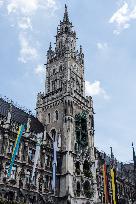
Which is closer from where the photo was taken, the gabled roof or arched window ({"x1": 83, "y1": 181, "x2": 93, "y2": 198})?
the gabled roof

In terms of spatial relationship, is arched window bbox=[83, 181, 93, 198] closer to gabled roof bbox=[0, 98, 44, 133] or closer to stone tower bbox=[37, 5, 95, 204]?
stone tower bbox=[37, 5, 95, 204]

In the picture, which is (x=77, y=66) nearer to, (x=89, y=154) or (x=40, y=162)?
(x=89, y=154)

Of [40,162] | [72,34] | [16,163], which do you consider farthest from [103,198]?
[72,34]

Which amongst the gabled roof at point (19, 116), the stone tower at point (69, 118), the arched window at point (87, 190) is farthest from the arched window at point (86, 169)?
the gabled roof at point (19, 116)

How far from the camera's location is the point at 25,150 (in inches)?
2064

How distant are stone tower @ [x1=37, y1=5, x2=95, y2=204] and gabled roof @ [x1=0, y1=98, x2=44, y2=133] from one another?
6.26 feet

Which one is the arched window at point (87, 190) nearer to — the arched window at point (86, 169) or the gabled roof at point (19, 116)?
the arched window at point (86, 169)

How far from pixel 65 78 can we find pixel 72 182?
74.8 feet

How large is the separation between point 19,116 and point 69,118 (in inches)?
377

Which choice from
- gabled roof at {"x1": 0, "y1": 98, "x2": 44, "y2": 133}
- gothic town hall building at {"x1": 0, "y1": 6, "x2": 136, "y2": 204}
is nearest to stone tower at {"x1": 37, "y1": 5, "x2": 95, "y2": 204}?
gothic town hall building at {"x1": 0, "y1": 6, "x2": 136, "y2": 204}

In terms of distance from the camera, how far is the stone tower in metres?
55.2

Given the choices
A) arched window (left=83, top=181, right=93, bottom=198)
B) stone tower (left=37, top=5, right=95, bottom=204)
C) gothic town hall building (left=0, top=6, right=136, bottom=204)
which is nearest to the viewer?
gothic town hall building (left=0, top=6, right=136, bottom=204)

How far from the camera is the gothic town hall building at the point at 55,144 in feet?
162

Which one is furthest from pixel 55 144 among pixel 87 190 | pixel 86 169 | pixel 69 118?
pixel 87 190
